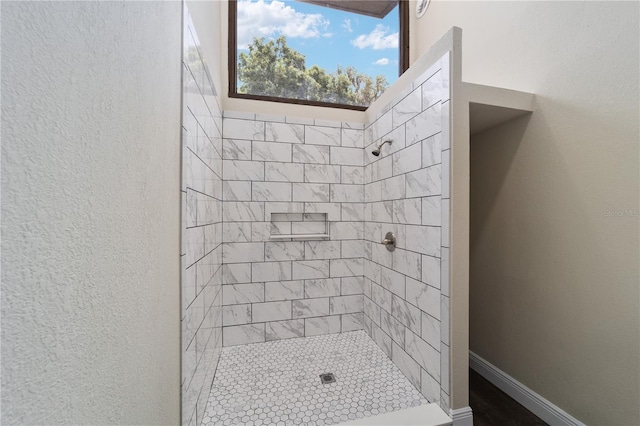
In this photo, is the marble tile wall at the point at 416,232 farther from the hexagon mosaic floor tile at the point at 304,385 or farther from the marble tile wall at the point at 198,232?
the marble tile wall at the point at 198,232

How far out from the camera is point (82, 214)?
475 mm

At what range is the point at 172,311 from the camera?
937 millimetres

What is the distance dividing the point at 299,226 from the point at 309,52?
1.58 metres

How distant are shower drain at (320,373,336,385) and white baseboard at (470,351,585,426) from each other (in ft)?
3.80

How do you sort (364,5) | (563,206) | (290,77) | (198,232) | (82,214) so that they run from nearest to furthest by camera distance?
(82,214) < (198,232) < (563,206) < (290,77) < (364,5)

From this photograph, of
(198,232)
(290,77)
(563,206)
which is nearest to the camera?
(198,232)

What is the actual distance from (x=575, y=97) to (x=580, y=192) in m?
0.50

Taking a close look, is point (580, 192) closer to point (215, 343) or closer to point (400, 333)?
point (400, 333)

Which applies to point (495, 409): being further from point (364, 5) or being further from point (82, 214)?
point (364, 5)

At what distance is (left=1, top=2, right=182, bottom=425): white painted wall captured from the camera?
0.35m

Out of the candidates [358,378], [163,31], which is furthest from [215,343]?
[163,31]

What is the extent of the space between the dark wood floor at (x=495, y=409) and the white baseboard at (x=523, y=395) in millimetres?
31

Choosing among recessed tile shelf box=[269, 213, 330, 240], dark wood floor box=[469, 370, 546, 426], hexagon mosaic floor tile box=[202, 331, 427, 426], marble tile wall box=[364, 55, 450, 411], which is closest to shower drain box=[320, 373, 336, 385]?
hexagon mosaic floor tile box=[202, 331, 427, 426]

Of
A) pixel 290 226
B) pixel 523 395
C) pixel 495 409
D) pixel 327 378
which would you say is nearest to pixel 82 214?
pixel 327 378
